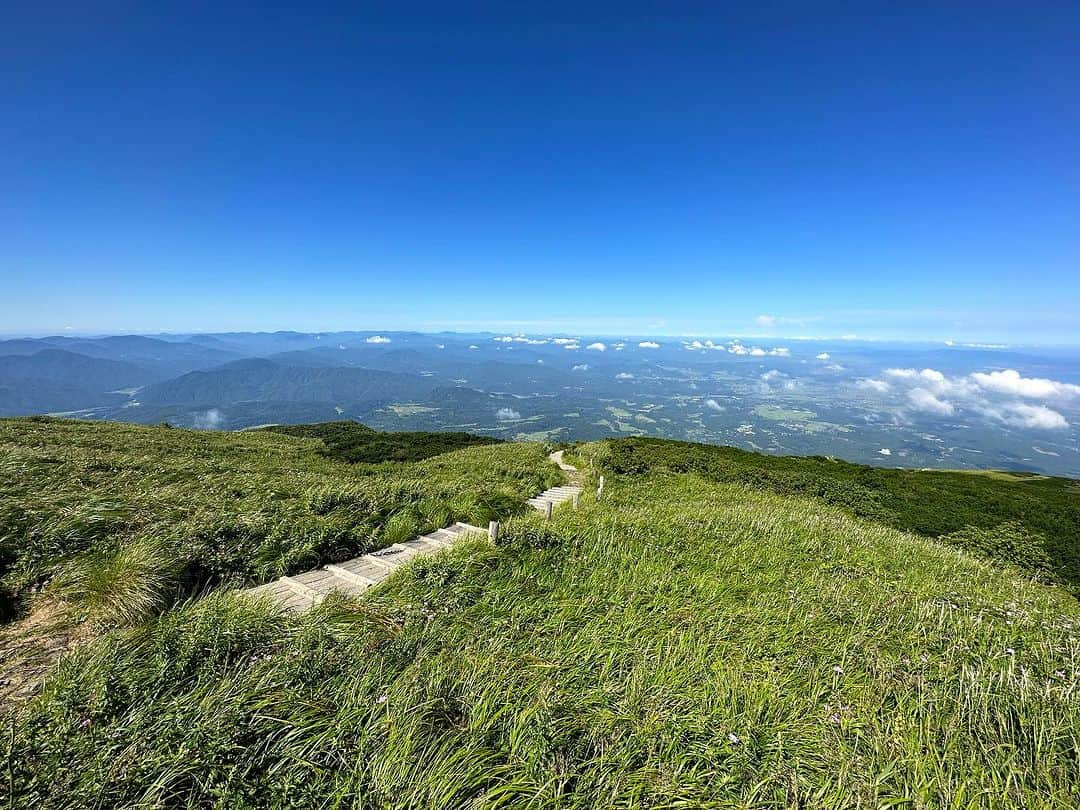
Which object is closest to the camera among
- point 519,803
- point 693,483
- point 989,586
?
point 519,803

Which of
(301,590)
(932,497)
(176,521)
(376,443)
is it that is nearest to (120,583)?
(301,590)

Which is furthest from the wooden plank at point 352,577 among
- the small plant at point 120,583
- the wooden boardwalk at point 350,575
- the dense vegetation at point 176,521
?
the small plant at point 120,583

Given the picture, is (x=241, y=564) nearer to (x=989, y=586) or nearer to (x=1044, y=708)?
(x=1044, y=708)

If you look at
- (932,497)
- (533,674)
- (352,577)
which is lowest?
(932,497)

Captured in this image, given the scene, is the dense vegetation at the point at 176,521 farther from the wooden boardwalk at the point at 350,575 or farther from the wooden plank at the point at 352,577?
the wooden plank at the point at 352,577

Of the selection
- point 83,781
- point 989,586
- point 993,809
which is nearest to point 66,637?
point 83,781

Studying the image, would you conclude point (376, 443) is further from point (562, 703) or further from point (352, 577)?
point (562, 703)

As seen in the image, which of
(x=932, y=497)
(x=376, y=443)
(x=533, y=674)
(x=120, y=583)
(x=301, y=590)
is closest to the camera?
(x=533, y=674)

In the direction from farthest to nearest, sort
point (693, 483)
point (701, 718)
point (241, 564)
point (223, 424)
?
point (223, 424) < point (693, 483) < point (241, 564) < point (701, 718)
